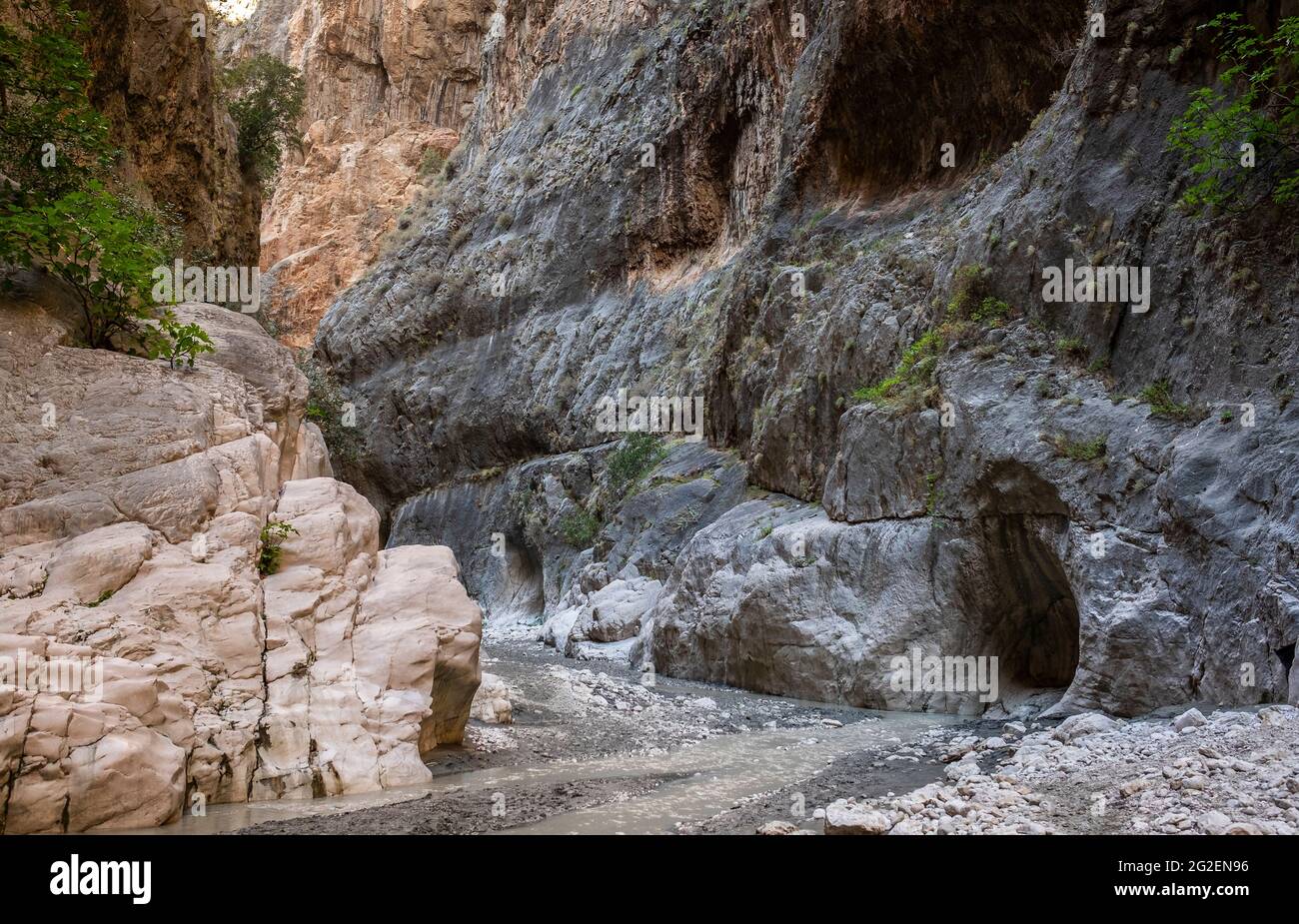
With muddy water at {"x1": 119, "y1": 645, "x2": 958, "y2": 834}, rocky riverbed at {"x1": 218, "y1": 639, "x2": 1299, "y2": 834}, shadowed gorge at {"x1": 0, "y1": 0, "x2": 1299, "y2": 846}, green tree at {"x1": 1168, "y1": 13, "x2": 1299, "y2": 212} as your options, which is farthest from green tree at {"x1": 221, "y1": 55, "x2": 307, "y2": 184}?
green tree at {"x1": 1168, "y1": 13, "x2": 1299, "y2": 212}

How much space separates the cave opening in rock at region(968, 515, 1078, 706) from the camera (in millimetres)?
11719

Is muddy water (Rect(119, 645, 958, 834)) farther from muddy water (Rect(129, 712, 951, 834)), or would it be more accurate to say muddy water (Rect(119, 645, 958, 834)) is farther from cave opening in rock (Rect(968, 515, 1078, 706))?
cave opening in rock (Rect(968, 515, 1078, 706))

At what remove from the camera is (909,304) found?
51.7ft

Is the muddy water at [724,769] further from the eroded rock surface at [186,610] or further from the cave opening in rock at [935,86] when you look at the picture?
the cave opening in rock at [935,86]

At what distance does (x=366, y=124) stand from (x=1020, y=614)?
5540 centimetres

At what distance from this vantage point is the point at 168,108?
1942cm

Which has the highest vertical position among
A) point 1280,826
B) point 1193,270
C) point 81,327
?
point 1193,270

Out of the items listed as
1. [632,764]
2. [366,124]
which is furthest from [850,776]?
[366,124]

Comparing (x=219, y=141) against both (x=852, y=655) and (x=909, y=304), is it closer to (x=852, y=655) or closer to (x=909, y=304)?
(x=909, y=304)

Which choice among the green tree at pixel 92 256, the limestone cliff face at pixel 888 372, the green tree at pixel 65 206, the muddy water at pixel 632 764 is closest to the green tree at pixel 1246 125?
the limestone cliff face at pixel 888 372

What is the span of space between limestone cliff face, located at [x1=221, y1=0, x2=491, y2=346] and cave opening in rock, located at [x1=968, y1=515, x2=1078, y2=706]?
48.2 meters

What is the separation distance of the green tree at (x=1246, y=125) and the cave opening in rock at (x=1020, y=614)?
4.44 m
